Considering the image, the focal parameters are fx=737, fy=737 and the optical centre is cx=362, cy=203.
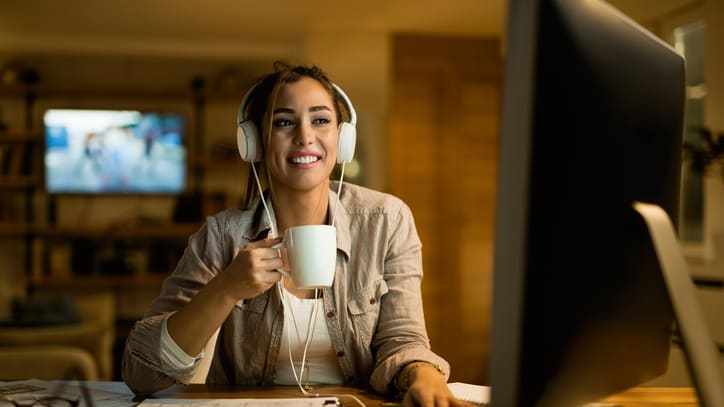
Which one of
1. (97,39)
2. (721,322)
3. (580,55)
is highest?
(97,39)

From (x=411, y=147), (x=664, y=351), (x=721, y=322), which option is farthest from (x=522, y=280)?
(x=411, y=147)

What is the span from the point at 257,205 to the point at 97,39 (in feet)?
17.5

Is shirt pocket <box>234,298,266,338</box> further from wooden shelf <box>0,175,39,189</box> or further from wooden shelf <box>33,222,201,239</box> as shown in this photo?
wooden shelf <box>0,175,39,189</box>

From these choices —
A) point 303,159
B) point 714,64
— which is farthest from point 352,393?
point 714,64

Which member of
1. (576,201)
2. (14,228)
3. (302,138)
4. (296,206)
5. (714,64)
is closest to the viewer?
(576,201)

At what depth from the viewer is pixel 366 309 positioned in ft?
4.50

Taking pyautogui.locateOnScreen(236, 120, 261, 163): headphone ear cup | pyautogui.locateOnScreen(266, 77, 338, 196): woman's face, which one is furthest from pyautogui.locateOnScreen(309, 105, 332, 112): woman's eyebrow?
pyautogui.locateOnScreen(236, 120, 261, 163): headphone ear cup

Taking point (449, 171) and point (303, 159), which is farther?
point (449, 171)

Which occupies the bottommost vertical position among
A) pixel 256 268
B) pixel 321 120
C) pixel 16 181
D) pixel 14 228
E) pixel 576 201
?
pixel 14 228

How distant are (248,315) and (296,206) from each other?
23 cm

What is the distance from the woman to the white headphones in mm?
17

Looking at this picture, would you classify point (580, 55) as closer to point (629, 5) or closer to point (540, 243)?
point (540, 243)

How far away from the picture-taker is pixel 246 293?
109 centimetres

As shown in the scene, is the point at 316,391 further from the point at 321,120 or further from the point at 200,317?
the point at 321,120
